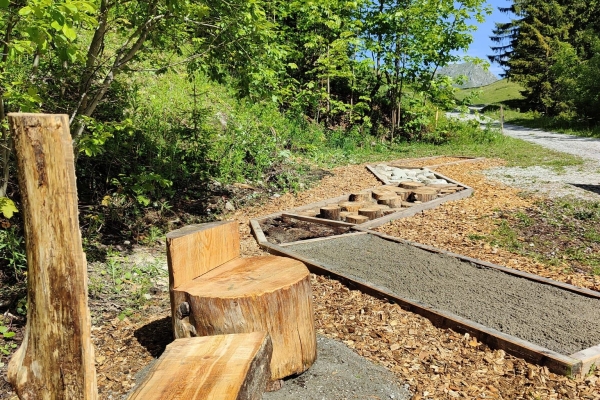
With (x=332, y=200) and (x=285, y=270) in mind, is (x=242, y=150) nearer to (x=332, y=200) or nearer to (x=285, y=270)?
(x=332, y=200)

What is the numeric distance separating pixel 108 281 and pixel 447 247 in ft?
11.8

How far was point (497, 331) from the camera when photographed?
332 centimetres

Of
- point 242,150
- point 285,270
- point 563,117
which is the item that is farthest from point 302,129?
point 563,117

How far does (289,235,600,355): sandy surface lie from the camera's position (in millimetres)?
3449

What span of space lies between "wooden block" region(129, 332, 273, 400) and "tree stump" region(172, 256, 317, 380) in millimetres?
202

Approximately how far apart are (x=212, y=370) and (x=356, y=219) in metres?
4.49

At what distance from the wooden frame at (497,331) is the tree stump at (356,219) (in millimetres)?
1608

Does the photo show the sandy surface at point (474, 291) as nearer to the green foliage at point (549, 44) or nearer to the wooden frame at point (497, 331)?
the wooden frame at point (497, 331)

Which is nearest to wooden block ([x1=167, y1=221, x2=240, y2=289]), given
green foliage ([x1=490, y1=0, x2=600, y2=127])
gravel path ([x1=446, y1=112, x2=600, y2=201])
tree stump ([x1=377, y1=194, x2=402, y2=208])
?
tree stump ([x1=377, y1=194, x2=402, y2=208])

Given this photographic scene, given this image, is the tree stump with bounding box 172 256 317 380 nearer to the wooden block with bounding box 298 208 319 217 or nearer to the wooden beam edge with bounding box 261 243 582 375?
the wooden beam edge with bounding box 261 243 582 375

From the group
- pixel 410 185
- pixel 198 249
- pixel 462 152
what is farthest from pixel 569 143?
pixel 198 249

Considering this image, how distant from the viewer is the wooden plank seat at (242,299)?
8.78ft

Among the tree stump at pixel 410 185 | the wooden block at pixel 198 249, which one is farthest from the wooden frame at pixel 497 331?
the tree stump at pixel 410 185

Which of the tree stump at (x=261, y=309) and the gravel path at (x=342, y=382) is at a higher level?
the tree stump at (x=261, y=309)
